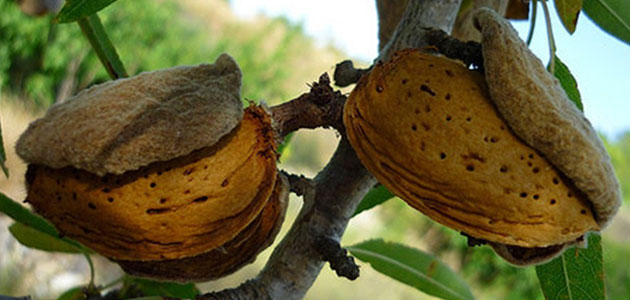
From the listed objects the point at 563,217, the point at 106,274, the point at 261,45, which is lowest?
the point at 106,274

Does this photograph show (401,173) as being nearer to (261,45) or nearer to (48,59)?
(48,59)

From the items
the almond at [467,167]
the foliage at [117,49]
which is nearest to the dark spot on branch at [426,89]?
the almond at [467,167]

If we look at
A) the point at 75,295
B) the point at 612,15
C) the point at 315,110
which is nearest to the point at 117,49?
the point at 75,295

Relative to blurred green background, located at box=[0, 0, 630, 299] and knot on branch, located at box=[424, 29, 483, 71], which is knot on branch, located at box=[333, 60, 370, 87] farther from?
blurred green background, located at box=[0, 0, 630, 299]

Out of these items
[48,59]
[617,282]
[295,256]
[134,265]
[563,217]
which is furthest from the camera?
[48,59]

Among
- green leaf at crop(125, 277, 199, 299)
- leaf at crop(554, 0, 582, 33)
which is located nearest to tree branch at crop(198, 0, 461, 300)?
leaf at crop(554, 0, 582, 33)

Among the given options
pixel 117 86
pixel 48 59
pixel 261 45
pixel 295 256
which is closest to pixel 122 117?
pixel 117 86

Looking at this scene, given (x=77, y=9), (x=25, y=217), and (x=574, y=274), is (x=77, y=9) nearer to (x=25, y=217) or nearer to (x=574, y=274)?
(x=25, y=217)
